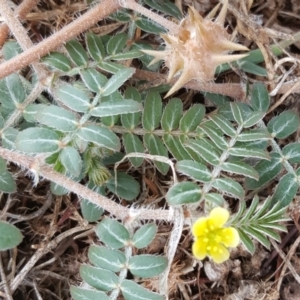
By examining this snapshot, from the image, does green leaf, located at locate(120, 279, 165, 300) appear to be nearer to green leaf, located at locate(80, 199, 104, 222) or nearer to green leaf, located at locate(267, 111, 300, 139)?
green leaf, located at locate(80, 199, 104, 222)

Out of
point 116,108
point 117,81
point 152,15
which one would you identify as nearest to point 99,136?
point 116,108

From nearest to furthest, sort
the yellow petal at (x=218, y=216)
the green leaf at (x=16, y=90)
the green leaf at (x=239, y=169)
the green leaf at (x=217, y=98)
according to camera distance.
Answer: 1. the yellow petal at (x=218, y=216)
2. the green leaf at (x=239, y=169)
3. the green leaf at (x=16, y=90)
4. the green leaf at (x=217, y=98)

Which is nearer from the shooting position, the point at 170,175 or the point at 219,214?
the point at 219,214

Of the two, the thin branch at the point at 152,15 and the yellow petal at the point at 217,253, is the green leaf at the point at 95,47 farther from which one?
the yellow petal at the point at 217,253

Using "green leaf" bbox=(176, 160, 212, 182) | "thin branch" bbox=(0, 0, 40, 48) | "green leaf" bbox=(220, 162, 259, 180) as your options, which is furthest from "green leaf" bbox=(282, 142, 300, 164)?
"thin branch" bbox=(0, 0, 40, 48)

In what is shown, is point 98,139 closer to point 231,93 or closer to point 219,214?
point 219,214

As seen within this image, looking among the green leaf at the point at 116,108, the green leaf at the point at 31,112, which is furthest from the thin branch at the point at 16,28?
the green leaf at the point at 116,108

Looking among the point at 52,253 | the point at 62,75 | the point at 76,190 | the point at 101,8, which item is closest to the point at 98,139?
the point at 76,190

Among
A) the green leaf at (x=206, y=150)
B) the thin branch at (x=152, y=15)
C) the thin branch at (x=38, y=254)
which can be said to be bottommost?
the thin branch at (x=38, y=254)
